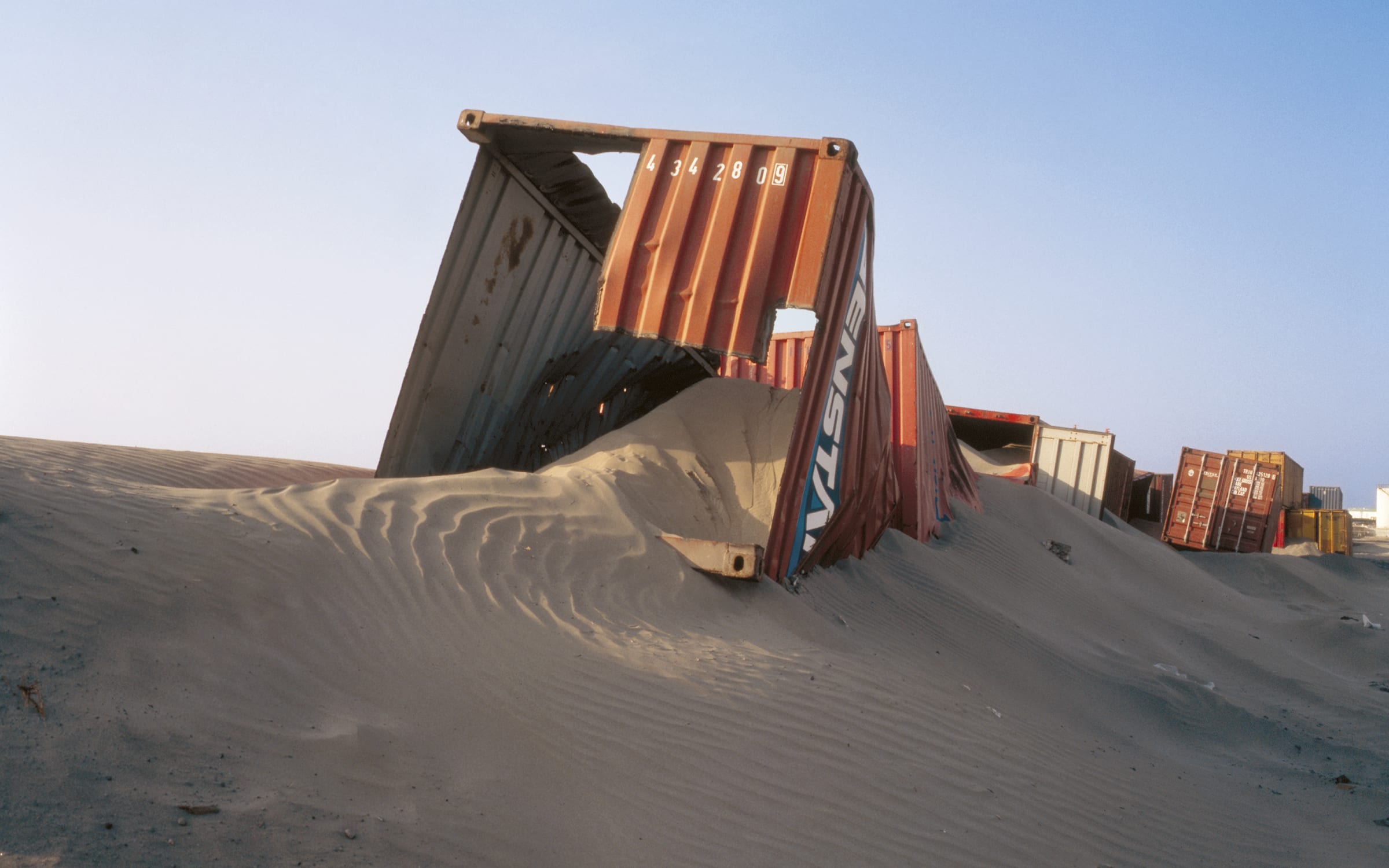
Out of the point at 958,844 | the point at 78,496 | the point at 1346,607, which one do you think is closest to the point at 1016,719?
the point at 958,844

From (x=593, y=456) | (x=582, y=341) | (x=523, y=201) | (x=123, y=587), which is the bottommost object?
(x=123, y=587)

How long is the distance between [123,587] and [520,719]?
1615 millimetres

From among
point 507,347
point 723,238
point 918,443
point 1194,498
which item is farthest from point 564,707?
point 1194,498

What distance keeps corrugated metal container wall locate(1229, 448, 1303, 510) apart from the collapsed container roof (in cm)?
1609

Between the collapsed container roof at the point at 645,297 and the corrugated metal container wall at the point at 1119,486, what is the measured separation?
423 inches

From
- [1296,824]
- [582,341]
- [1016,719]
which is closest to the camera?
[1296,824]

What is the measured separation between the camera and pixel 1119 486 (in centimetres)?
1864

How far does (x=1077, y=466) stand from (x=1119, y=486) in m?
3.48

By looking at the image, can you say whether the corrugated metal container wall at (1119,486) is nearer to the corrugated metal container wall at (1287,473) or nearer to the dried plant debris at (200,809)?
the corrugated metal container wall at (1287,473)

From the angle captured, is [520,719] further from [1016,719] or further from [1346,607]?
[1346,607]

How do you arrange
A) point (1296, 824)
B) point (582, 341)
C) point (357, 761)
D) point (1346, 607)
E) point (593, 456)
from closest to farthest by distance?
point (357, 761) < point (1296, 824) < point (593, 456) < point (582, 341) < point (1346, 607)

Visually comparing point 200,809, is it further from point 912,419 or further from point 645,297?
point 912,419

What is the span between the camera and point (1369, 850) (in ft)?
13.9

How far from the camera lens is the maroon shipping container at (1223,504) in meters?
Answer: 18.6
